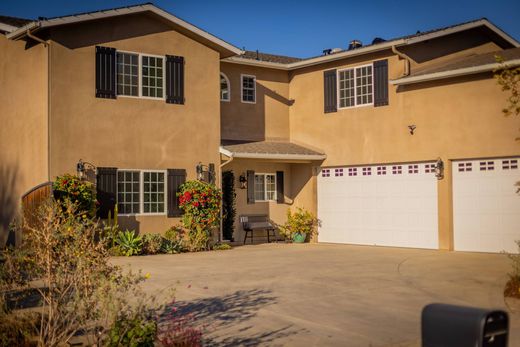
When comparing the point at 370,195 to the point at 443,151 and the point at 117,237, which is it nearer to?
the point at 443,151

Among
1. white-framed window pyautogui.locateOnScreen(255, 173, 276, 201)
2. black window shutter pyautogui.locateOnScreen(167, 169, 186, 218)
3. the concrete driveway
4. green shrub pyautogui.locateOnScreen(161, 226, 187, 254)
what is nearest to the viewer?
the concrete driveway

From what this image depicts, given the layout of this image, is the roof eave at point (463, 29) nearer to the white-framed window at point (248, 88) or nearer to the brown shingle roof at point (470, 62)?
the brown shingle roof at point (470, 62)

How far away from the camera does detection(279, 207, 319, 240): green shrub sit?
20.8 meters

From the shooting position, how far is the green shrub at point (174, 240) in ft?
57.6

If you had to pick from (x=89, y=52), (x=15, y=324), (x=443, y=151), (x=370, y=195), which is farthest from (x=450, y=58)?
(x=15, y=324)

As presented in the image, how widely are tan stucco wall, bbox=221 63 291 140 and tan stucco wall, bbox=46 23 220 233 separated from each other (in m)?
1.61

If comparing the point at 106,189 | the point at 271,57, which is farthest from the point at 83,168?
the point at 271,57

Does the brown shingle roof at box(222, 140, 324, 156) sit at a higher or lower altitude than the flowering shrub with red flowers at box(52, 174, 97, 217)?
higher

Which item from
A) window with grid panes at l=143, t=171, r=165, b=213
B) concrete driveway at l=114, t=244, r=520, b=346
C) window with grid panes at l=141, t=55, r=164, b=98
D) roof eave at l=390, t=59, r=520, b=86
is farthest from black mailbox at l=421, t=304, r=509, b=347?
window with grid panes at l=141, t=55, r=164, b=98

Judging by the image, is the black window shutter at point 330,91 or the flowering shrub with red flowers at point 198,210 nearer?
the flowering shrub with red flowers at point 198,210

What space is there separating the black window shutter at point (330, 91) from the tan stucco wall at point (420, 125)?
203 mm

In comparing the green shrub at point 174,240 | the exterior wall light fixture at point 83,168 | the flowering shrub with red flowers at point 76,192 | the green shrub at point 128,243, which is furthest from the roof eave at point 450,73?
the flowering shrub with red flowers at point 76,192

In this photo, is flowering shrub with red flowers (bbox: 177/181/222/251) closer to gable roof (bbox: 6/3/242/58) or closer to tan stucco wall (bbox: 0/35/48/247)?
tan stucco wall (bbox: 0/35/48/247)

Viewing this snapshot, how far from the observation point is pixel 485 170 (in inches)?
659
